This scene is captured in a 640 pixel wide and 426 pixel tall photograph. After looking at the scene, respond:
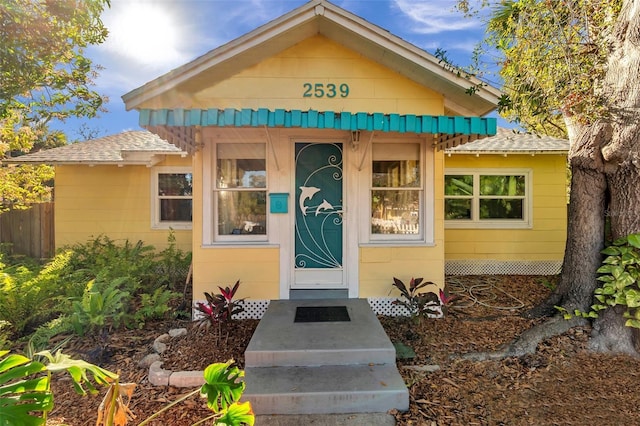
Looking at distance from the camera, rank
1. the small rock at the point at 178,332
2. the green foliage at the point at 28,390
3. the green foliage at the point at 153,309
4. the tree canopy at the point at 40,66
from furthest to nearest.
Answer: the tree canopy at the point at 40,66
the green foliage at the point at 153,309
the small rock at the point at 178,332
the green foliage at the point at 28,390

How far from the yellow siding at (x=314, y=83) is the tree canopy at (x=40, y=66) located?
3903 millimetres

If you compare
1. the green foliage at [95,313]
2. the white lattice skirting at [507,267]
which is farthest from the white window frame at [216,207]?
the white lattice skirting at [507,267]

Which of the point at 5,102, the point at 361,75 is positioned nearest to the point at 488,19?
the point at 361,75

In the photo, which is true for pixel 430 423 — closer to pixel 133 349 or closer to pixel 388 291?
pixel 388 291

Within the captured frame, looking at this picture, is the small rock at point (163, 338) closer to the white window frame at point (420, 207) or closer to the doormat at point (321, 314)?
the doormat at point (321, 314)

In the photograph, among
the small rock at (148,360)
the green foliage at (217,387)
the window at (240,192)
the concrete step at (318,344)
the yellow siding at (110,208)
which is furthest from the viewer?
the yellow siding at (110,208)

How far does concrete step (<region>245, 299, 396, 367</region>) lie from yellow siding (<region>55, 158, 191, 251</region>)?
4.96 meters

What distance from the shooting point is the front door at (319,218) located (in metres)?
4.83

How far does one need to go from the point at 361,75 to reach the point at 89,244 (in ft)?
24.0

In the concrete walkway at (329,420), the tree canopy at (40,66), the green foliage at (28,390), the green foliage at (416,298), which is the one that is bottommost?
the concrete walkway at (329,420)

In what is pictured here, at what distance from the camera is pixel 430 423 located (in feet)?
8.50

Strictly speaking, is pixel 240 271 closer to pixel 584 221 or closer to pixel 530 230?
pixel 584 221

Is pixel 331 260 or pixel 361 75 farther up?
pixel 361 75

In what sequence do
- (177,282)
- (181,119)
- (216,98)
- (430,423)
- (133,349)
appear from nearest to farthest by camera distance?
(430,423) → (181,119) → (133,349) → (216,98) → (177,282)
